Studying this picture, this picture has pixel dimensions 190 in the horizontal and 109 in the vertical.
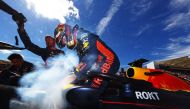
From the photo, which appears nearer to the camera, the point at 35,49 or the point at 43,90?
the point at 43,90

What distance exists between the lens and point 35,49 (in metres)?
6.77

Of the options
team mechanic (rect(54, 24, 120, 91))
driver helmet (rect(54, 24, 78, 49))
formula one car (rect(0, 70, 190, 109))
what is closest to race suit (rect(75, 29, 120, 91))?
team mechanic (rect(54, 24, 120, 91))

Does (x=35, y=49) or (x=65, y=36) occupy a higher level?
(x=35, y=49)

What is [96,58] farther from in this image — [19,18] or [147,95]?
[19,18]

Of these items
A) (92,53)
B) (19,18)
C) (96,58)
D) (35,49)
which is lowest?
→ (96,58)

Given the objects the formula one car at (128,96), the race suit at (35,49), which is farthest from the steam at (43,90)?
the race suit at (35,49)

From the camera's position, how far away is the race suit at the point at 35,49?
6766mm

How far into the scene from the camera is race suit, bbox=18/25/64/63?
6.77m

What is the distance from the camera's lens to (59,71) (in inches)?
188

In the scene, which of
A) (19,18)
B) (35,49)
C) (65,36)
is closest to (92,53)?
(65,36)

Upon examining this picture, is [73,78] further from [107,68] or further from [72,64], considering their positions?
[72,64]

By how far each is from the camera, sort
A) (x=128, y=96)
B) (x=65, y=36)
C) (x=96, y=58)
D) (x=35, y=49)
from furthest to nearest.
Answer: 1. (x=35, y=49)
2. (x=65, y=36)
3. (x=96, y=58)
4. (x=128, y=96)

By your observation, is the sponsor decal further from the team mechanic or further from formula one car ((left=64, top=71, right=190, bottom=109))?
the team mechanic

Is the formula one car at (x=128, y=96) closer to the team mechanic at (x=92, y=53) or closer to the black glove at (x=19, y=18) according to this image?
the team mechanic at (x=92, y=53)
